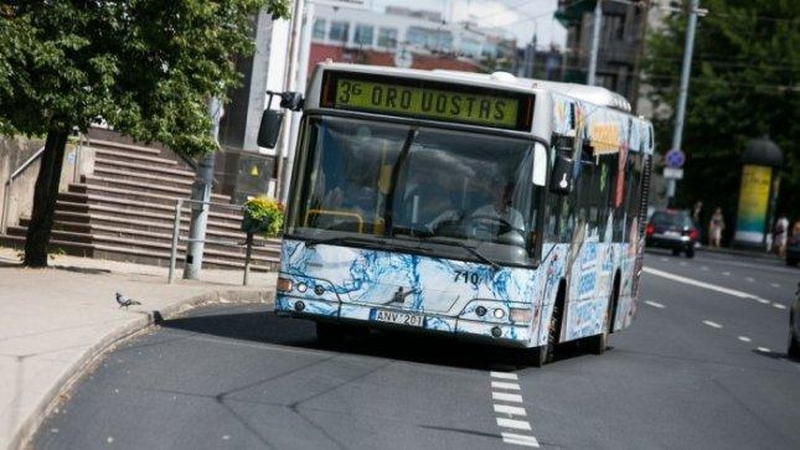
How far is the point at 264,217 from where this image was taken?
28766mm

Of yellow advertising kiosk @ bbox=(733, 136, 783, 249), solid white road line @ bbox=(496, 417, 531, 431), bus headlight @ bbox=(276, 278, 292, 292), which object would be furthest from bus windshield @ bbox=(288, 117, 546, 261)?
yellow advertising kiosk @ bbox=(733, 136, 783, 249)

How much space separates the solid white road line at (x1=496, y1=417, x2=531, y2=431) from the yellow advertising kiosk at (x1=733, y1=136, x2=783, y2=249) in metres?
67.7

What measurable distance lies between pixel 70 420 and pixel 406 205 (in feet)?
22.2

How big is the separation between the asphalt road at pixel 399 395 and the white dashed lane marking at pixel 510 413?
2 cm

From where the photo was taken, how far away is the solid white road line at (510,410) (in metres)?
15.8

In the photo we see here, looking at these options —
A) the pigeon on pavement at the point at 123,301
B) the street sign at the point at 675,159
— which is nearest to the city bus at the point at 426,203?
the pigeon on pavement at the point at 123,301

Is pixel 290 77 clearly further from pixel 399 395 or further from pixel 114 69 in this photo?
pixel 399 395

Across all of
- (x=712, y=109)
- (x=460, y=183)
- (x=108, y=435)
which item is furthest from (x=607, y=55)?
(x=108, y=435)

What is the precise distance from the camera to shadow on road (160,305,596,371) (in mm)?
20656

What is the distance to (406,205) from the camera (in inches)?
755

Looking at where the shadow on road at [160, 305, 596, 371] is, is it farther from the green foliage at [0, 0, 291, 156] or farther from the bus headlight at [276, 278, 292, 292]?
the green foliage at [0, 0, 291, 156]

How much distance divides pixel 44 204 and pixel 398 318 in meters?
9.54

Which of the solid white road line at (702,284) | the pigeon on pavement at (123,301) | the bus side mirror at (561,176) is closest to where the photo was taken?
the bus side mirror at (561,176)

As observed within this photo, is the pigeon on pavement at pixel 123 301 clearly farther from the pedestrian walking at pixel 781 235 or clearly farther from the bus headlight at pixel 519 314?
the pedestrian walking at pixel 781 235
